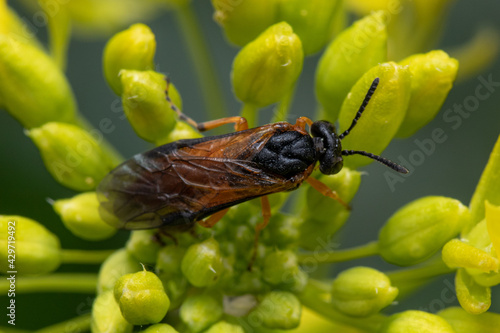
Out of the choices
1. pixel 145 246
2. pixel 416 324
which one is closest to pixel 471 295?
pixel 416 324

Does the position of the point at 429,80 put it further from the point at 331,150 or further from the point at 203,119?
the point at 203,119

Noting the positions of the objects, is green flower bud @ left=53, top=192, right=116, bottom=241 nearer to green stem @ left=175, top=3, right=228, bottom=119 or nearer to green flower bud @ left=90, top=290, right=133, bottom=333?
green flower bud @ left=90, top=290, right=133, bottom=333

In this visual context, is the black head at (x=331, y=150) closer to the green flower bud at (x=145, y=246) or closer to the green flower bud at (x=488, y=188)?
the green flower bud at (x=488, y=188)

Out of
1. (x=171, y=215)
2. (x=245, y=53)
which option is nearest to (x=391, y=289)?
(x=171, y=215)

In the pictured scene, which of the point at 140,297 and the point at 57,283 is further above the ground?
the point at 140,297

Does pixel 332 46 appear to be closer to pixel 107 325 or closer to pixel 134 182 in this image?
pixel 134 182

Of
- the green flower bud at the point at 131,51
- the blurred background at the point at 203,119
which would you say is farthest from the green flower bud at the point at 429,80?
the blurred background at the point at 203,119
